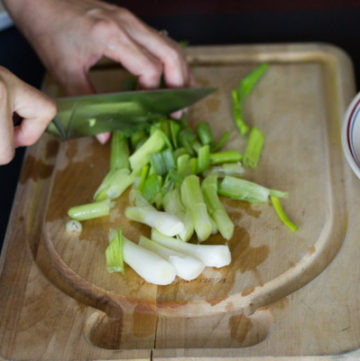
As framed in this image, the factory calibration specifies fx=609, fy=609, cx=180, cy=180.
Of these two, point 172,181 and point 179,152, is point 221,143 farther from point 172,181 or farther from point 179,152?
point 172,181

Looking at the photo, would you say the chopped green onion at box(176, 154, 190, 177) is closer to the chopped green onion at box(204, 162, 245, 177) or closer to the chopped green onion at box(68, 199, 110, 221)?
the chopped green onion at box(204, 162, 245, 177)

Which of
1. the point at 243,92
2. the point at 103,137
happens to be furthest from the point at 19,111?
the point at 243,92

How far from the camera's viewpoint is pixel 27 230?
179cm

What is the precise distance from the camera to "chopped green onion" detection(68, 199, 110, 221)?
1784mm

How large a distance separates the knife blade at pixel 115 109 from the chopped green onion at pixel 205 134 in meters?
0.09

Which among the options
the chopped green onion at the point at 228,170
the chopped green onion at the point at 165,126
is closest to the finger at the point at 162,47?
the chopped green onion at the point at 165,126

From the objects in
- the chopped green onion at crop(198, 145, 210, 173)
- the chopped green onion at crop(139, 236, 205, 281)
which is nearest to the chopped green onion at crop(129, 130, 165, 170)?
the chopped green onion at crop(198, 145, 210, 173)

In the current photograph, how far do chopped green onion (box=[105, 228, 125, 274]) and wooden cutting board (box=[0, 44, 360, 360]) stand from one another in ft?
0.09

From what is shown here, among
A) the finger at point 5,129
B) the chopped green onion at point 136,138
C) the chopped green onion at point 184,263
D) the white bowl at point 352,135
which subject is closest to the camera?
the finger at point 5,129

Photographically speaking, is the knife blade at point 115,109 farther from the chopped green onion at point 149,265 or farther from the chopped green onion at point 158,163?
the chopped green onion at point 149,265

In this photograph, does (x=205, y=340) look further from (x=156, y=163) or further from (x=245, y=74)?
(x=245, y=74)

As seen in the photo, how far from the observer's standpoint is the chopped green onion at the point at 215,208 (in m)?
1.69

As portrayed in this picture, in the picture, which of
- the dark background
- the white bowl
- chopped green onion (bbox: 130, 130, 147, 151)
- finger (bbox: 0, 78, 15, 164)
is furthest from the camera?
the dark background

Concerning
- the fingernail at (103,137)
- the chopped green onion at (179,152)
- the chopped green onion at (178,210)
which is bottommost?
the chopped green onion at (178,210)
